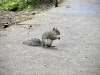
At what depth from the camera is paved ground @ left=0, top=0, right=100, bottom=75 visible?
20.5 ft

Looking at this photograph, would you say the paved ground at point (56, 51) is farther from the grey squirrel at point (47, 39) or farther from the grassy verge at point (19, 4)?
the grassy verge at point (19, 4)

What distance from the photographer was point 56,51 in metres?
7.92

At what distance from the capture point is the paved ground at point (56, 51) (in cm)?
626

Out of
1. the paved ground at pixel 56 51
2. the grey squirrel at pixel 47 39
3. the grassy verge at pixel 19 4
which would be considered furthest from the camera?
the grassy verge at pixel 19 4

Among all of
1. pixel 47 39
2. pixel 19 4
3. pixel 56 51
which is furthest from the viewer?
pixel 19 4

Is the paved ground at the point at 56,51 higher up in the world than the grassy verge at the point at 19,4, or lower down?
higher up

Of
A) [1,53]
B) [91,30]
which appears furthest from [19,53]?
[91,30]

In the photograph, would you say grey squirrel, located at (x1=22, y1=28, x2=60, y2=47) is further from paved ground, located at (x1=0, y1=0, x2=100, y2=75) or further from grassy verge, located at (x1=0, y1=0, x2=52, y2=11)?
grassy verge, located at (x1=0, y1=0, x2=52, y2=11)

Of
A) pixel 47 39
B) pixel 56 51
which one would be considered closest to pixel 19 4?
pixel 47 39

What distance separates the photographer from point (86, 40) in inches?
371

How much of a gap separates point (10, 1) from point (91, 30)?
404 inches

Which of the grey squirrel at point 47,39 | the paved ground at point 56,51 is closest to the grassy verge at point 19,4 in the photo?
the paved ground at point 56,51

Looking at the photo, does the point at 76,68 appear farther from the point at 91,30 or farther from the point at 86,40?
the point at 91,30

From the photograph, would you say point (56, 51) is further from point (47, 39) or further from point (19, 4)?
point (19, 4)
